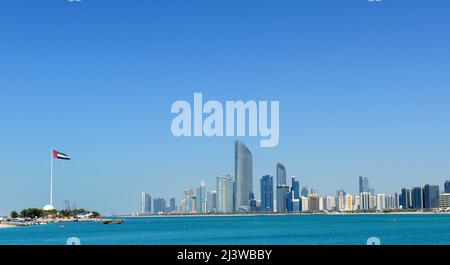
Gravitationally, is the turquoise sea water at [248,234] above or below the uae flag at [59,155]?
below

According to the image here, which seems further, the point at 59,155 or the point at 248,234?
the point at 248,234

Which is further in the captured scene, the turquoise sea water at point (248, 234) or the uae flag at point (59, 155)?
the turquoise sea water at point (248, 234)

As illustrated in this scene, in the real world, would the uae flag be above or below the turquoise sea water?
above

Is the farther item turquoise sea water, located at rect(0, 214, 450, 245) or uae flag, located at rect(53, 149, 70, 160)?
turquoise sea water, located at rect(0, 214, 450, 245)

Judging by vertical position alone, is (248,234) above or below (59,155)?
below

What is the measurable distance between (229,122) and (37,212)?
7329cm
